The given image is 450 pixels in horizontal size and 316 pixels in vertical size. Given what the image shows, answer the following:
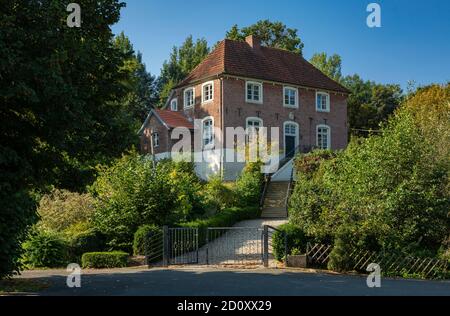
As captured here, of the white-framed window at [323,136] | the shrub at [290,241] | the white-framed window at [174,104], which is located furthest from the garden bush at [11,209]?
the white-framed window at [323,136]

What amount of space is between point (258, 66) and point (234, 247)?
21.5 meters

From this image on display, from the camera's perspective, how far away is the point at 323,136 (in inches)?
1681

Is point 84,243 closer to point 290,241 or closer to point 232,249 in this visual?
point 232,249

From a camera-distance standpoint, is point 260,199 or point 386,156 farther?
point 260,199

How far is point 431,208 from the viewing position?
1733cm

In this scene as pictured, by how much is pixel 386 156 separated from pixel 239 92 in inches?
809

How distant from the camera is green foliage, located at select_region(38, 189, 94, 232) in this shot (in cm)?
2348

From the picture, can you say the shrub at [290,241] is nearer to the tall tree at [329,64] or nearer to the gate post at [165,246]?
the gate post at [165,246]

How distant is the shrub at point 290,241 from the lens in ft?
59.3

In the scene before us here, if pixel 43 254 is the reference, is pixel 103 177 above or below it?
above

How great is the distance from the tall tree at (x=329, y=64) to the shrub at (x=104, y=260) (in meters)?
50.2

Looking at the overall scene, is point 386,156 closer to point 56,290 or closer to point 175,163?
point 56,290

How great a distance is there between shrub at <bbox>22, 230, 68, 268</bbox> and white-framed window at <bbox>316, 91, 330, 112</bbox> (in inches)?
Answer: 1077
